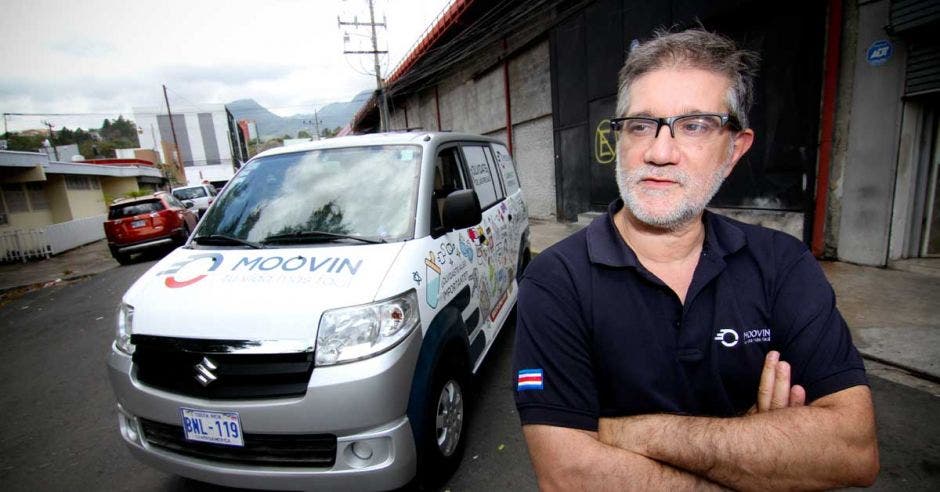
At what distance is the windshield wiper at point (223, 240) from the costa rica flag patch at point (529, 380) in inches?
75.8

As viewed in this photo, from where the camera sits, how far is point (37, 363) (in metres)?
4.90

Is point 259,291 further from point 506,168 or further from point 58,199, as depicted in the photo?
point 58,199

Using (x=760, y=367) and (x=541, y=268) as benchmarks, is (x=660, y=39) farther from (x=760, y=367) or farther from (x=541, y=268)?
(x=760, y=367)

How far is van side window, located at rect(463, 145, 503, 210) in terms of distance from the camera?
3.72m

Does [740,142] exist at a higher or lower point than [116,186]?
lower

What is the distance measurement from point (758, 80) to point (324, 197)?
6772mm

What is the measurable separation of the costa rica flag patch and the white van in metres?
0.81

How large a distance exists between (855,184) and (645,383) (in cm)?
611

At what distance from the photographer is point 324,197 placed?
9.20 feet

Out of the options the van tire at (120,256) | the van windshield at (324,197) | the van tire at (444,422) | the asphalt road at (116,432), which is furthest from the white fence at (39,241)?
the van tire at (444,422)

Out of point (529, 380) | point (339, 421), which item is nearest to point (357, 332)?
point (339, 421)

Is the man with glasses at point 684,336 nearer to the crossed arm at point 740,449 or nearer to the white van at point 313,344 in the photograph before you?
the crossed arm at point 740,449

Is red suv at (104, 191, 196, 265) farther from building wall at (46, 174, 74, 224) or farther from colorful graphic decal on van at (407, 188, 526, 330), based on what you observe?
building wall at (46, 174, 74, 224)

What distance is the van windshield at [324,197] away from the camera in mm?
2590
